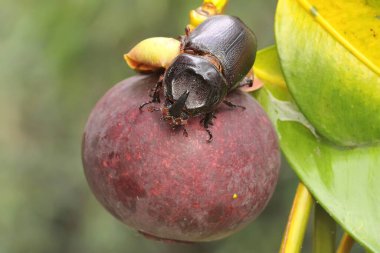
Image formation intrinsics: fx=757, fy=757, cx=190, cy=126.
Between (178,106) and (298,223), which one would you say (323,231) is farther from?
(178,106)

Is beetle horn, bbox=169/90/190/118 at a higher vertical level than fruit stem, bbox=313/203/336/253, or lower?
higher

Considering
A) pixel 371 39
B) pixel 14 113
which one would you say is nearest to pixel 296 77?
pixel 371 39

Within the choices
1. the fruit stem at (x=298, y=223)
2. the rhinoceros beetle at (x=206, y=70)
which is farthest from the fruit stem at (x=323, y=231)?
the rhinoceros beetle at (x=206, y=70)

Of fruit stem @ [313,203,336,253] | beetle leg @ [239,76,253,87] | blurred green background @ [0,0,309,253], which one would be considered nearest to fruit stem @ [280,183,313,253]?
fruit stem @ [313,203,336,253]

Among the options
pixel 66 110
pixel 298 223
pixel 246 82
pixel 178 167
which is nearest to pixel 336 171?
pixel 298 223

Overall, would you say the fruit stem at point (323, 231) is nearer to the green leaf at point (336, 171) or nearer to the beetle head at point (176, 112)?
the green leaf at point (336, 171)

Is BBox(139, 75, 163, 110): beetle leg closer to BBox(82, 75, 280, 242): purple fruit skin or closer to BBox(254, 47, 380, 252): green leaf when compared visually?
BBox(82, 75, 280, 242): purple fruit skin

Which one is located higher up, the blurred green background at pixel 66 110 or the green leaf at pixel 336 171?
the green leaf at pixel 336 171
